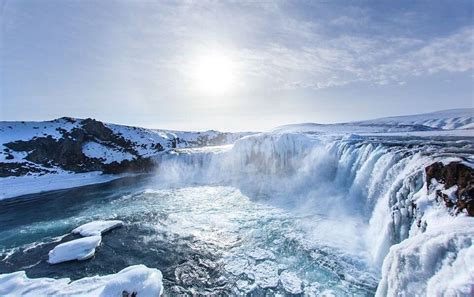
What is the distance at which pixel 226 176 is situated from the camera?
3481cm

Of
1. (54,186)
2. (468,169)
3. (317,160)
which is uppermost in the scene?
(468,169)

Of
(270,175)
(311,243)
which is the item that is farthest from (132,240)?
(270,175)

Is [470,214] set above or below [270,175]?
above

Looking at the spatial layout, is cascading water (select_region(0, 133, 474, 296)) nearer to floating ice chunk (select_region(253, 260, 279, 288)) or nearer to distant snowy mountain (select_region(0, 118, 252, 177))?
floating ice chunk (select_region(253, 260, 279, 288))

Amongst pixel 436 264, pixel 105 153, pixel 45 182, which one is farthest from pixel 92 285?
pixel 105 153

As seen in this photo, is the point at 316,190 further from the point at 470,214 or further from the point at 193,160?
the point at 193,160

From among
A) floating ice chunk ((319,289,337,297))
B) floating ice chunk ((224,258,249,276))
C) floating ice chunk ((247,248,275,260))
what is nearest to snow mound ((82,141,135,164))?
floating ice chunk ((247,248,275,260))

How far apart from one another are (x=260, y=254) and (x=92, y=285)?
6.56 meters

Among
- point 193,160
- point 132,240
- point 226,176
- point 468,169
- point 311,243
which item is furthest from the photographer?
point 193,160

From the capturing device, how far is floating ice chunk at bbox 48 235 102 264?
1217 centimetres

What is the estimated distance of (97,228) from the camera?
619 inches

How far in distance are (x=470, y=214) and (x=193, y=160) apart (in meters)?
35.7

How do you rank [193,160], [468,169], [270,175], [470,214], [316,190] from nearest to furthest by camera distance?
[470,214] < [468,169] < [316,190] < [270,175] < [193,160]

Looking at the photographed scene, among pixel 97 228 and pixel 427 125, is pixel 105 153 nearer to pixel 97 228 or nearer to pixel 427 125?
pixel 97 228
